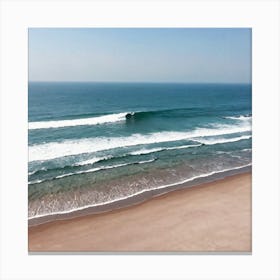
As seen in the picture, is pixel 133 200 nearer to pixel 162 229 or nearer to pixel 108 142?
pixel 162 229

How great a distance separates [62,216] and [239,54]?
2.71 m

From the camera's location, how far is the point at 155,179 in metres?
4.74

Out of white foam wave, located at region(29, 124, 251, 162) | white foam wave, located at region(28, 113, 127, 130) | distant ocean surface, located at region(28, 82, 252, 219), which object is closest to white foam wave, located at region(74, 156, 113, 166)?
distant ocean surface, located at region(28, 82, 252, 219)

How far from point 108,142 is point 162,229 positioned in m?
1.57

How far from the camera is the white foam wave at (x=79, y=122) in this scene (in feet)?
13.0

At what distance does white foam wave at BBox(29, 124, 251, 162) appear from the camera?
13.1 feet

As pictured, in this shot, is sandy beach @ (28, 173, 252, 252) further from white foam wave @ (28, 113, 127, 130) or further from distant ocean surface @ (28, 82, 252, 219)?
white foam wave @ (28, 113, 127, 130)

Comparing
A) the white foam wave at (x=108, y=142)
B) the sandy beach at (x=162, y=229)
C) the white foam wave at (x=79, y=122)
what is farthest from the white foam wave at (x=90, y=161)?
the sandy beach at (x=162, y=229)
